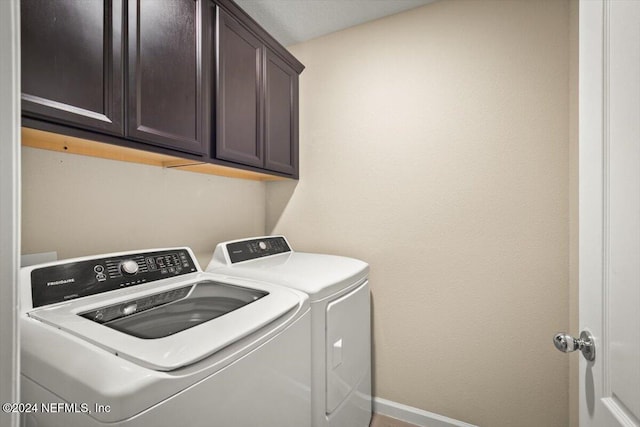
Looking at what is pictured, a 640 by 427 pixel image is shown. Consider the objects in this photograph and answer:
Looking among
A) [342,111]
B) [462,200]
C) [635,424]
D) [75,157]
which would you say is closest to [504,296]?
[462,200]

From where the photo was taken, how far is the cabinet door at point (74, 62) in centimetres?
77

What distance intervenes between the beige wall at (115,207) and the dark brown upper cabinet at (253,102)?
1.29ft

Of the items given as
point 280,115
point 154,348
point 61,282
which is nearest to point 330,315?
point 154,348

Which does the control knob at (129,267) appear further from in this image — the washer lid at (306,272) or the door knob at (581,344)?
the door knob at (581,344)

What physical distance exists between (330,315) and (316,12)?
183 cm

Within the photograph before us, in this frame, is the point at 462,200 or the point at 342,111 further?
the point at 342,111

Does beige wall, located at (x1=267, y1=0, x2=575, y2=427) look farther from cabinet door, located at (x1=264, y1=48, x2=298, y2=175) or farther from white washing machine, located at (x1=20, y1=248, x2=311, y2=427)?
white washing machine, located at (x1=20, y1=248, x2=311, y2=427)

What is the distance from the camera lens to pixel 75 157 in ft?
3.77

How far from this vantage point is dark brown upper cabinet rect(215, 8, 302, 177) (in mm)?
1374

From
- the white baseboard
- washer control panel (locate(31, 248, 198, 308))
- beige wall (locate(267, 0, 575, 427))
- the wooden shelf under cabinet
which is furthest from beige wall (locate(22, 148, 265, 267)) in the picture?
the white baseboard

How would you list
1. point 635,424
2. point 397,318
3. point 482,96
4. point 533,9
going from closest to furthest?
point 635,424 < point 533,9 < point 482,96 < point 397,318

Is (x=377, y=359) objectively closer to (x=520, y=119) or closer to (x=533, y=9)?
(x=520, y=119)

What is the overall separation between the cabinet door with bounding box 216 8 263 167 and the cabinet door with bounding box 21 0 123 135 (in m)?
0.45

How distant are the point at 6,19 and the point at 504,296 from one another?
2046 millimetres
